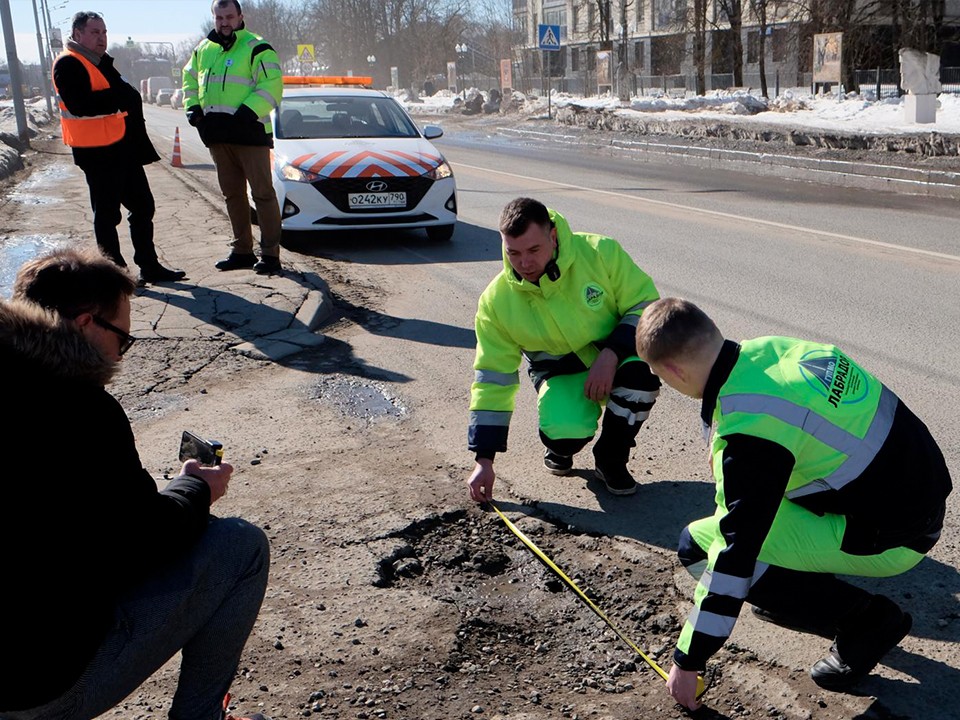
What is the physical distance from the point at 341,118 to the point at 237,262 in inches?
135

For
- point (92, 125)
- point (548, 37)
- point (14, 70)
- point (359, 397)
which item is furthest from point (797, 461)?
point (548, 37)

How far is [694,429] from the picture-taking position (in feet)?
15.6

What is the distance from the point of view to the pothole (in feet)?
16.8

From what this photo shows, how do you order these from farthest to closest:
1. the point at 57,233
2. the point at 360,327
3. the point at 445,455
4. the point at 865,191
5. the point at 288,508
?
the point at 865,191
the point at 57,233
the point at 360,327
the point at 445,455
the point at 288,508

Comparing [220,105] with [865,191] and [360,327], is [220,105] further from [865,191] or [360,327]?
[865,191]

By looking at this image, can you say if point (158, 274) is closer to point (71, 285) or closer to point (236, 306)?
point (236, 306)

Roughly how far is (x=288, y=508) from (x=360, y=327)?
289cm

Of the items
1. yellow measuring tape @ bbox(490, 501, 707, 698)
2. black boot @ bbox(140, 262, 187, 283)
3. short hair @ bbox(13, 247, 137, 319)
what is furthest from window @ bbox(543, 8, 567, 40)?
short hair @ bbox(13, 247, 137, 319)

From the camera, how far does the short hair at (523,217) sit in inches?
148

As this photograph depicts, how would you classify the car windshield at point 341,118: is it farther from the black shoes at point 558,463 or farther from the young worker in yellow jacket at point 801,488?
the young worker in yellow jacket at point 801,488

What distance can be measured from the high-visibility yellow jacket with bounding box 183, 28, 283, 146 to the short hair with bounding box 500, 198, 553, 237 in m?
4.57

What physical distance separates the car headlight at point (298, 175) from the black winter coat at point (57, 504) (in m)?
7.65

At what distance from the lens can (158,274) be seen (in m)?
7.42

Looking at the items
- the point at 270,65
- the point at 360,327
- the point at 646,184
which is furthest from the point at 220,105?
the point at 646,184
